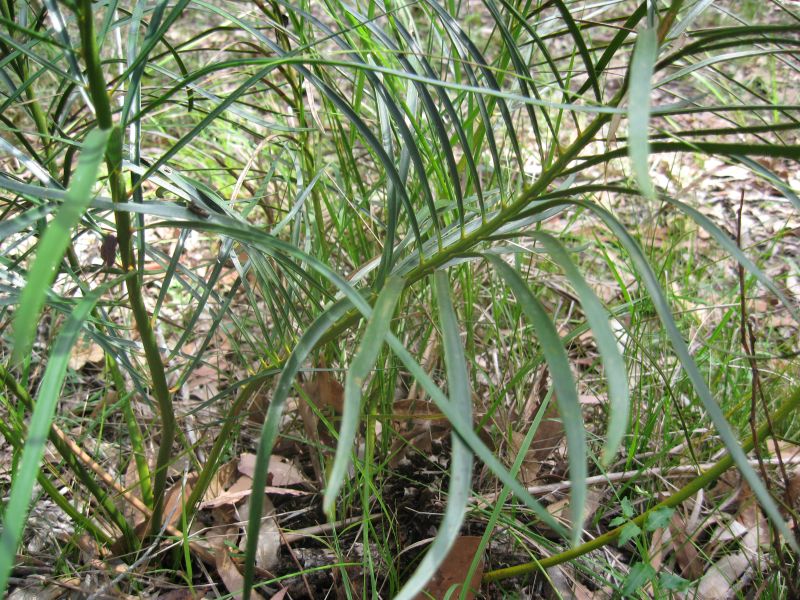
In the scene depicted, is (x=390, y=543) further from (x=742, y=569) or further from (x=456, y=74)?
(x=456, y=74)

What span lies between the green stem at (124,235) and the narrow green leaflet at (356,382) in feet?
0.83

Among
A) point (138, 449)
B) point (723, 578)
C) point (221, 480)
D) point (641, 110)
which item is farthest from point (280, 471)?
point (641, 110)

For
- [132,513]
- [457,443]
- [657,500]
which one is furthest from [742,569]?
[132,513]

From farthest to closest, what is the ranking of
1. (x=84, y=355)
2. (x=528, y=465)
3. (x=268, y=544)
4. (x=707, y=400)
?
(x=84, y=355) < (x=528, y=465) < (x=268, y=544) < (x=707, y=400)

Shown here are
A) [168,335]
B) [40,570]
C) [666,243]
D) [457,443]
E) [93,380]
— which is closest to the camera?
[457,443]

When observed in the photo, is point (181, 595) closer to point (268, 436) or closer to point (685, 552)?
point (268, 436)

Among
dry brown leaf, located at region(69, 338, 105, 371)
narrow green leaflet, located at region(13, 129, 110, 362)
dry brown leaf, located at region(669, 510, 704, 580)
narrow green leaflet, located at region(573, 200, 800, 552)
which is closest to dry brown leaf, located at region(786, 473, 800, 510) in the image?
dry brown leaf, located at region(669, 510, 704, 580)

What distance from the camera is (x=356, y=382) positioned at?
47cm

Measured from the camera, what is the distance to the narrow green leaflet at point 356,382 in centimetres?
43

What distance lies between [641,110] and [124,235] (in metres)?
0.53

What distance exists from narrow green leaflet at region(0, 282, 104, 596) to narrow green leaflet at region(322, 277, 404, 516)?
19 centimetres

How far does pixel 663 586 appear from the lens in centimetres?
90

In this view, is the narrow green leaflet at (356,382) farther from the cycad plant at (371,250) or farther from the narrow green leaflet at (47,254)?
the narrow green leaflet at (47,254)

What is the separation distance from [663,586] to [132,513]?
844mm
